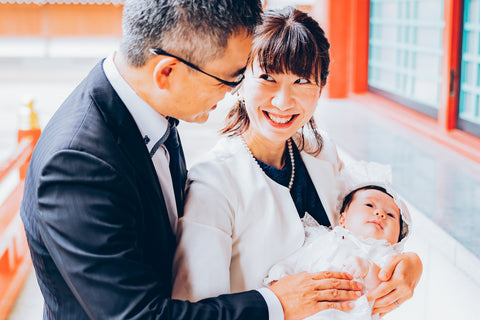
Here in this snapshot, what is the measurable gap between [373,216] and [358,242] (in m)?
0.12

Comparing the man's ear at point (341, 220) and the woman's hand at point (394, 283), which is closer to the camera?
the woman's hand at point (394, 283)

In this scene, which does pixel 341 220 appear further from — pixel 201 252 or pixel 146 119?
pixel 146 119

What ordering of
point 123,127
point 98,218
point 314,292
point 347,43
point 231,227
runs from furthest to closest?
point 347,43 < point 231,227 < point 314,292 < point 123,127 < point 98,218

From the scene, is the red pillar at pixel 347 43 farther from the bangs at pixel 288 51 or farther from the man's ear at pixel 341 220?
the bangs at pixel 288 51

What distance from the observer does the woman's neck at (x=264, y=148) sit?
160cm

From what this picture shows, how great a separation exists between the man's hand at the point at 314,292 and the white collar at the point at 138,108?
425 mm

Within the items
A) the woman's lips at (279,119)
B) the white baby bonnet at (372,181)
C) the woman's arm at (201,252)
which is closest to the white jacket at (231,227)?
the woman's arm at (201,252)

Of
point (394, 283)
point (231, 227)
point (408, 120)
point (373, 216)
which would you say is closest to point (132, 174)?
point (231, 227)

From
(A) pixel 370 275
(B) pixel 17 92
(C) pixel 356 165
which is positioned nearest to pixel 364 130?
(C) pixel 356 165

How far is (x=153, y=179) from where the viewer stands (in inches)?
46.8

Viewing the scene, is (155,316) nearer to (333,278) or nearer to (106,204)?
(106,204)

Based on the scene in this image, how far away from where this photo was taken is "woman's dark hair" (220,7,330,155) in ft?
4.81

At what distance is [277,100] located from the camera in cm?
148

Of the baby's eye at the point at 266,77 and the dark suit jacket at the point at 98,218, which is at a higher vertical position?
the baby's eye at the point at 266,77
